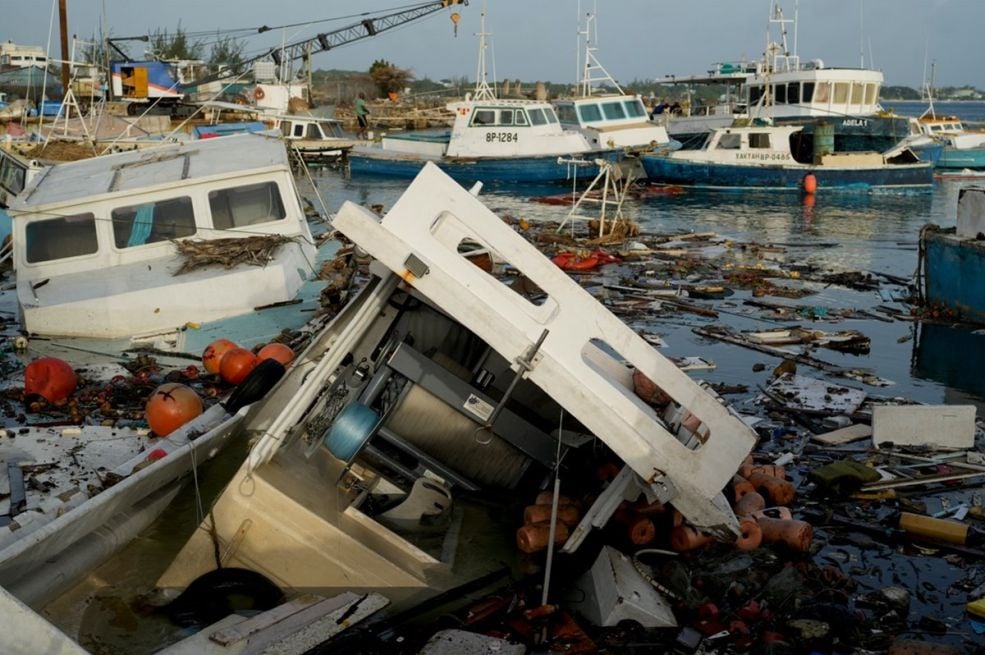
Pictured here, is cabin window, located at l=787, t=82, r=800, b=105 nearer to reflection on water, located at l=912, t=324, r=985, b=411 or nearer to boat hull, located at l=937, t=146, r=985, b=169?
boat hull, located at l=937, t=146, r=985, b=169

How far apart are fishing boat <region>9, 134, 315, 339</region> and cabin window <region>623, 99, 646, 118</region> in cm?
2683

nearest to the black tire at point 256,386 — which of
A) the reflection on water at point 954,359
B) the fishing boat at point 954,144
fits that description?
the reflection on water at point 954,359

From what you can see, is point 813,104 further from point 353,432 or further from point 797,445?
point 353,432

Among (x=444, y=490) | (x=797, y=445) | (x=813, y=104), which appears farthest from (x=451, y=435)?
(x=813, y=104)

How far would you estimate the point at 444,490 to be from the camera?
6648 millimetres

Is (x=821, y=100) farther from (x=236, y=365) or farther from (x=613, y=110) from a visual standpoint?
(x=236, y=365)

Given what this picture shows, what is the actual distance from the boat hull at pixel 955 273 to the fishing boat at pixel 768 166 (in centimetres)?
1972

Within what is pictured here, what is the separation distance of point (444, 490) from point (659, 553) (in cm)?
143

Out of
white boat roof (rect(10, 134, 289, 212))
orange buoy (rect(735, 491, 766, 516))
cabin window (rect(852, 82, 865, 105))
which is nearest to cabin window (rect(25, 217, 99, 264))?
white boat roof (rect(10, 134, 289, 212))

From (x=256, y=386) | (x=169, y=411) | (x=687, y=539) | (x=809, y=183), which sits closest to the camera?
(x=687, y=539)

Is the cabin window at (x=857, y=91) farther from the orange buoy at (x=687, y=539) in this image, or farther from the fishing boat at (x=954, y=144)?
the orange buoy at (x=687, y=539)

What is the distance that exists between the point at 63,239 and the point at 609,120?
1083 inches

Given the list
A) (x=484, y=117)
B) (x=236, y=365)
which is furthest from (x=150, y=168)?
(x=484, y=117)

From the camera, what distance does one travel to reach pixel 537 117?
35.3m
